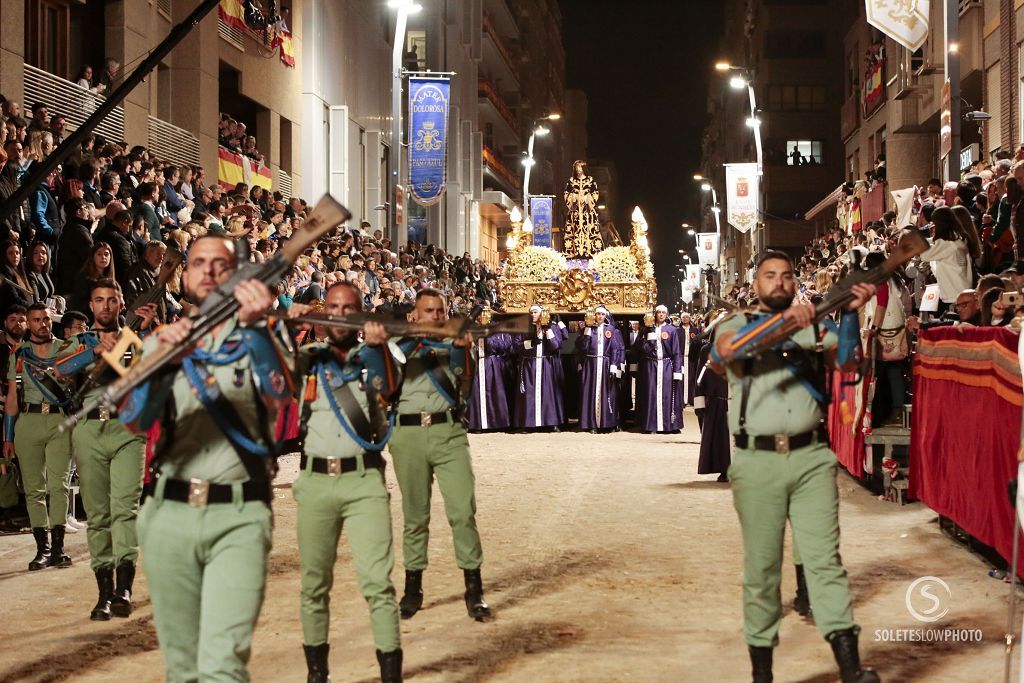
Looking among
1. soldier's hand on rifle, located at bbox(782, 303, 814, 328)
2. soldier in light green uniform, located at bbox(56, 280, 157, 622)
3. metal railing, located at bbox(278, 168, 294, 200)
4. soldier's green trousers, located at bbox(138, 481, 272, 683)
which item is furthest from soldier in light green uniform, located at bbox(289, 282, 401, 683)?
metal railing, located at bbox(278, 168, 294, 200)

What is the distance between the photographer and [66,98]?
21.1 meters

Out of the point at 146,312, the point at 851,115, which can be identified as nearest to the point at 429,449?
the point at 146,312

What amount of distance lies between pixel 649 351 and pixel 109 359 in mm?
18513

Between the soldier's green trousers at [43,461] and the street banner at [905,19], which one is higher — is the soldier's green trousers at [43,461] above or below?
below

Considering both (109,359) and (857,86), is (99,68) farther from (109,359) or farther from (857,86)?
(857,86)

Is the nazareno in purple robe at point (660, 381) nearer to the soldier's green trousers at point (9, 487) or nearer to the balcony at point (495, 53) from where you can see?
the soldier's green trousers at point (9, 487)

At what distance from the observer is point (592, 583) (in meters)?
9.50

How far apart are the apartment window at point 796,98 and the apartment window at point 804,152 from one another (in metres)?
2.02

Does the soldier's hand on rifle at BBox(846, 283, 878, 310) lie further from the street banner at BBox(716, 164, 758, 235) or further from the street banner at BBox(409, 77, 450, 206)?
the street banner at BBox(716, 164, 758, 235)

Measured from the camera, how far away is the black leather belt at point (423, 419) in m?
8.62

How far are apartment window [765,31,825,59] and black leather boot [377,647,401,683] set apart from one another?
241ft

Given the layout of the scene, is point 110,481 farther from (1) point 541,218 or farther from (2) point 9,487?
(1) point 541,218

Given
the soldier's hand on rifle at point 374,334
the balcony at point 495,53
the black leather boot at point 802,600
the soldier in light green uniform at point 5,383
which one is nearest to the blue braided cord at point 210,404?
the soldier's hand on rifle at point 374,334

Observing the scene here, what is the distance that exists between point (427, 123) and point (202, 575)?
89.4 ft
